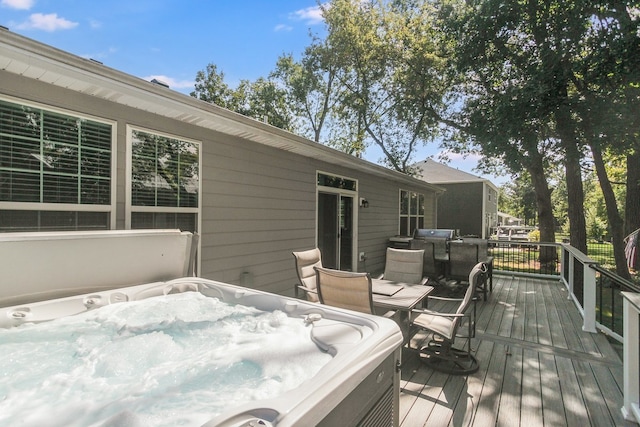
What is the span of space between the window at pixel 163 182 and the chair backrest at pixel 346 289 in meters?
1.78

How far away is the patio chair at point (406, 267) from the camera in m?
4.38

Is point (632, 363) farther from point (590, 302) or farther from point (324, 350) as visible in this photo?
point (324, 350)

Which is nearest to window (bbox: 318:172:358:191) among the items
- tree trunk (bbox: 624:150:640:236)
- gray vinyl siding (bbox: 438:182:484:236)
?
tree trunk (bbox: 624:150:640:236)

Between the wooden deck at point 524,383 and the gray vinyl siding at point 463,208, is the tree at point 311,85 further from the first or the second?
the wooden deck at point 524,383

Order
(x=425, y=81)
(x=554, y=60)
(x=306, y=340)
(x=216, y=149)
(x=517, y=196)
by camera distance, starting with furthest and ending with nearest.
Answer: (x=517, y=196) < (x=425, y=81) < (x=554, y=60) < (x=216, y=149) < (x=306, y=340)

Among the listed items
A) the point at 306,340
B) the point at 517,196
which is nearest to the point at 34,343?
the point at 306,340

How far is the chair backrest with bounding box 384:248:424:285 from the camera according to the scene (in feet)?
14.4

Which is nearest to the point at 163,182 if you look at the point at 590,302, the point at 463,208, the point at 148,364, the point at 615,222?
the point at 148,364

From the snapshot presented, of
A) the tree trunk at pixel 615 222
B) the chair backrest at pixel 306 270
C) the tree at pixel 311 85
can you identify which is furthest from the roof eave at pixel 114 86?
the tree at pixel 311 85

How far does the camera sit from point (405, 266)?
4.46 meters

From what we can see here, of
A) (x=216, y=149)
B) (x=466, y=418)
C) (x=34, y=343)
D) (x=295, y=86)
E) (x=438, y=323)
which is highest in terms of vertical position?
(x=295, y=86)

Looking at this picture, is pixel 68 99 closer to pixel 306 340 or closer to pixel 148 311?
pixel 148 311

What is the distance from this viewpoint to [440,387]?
9.17 feet

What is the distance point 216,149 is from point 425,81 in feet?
31.8
